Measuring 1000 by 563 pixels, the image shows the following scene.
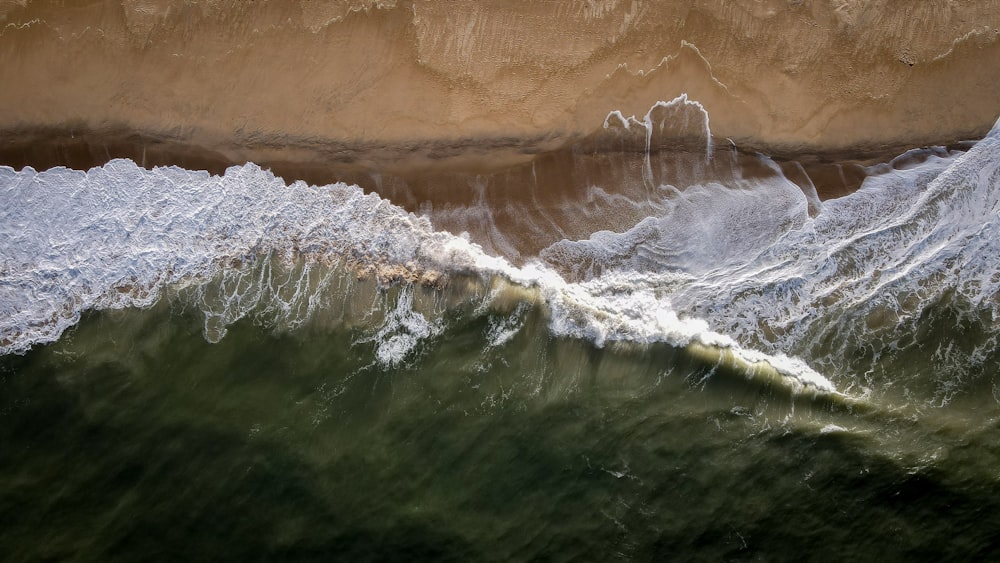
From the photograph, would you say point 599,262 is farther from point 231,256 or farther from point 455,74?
point 231,256

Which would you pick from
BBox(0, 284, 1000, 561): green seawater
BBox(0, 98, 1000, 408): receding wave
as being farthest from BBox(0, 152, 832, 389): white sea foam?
BBox(0, 284, 1000, 561): green seawater

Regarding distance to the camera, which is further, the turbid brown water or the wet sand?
the wet sand

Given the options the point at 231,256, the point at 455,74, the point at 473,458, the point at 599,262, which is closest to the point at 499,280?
the point at 599,262

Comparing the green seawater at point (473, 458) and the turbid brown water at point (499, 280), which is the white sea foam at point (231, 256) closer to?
the turbid brown water at point (499, 280)

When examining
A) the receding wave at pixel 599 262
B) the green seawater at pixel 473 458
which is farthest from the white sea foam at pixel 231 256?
the green seawater at pixel 473 458

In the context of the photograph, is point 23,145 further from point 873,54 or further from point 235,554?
point 873,54

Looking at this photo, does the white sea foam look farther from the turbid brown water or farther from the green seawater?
the green seawater
